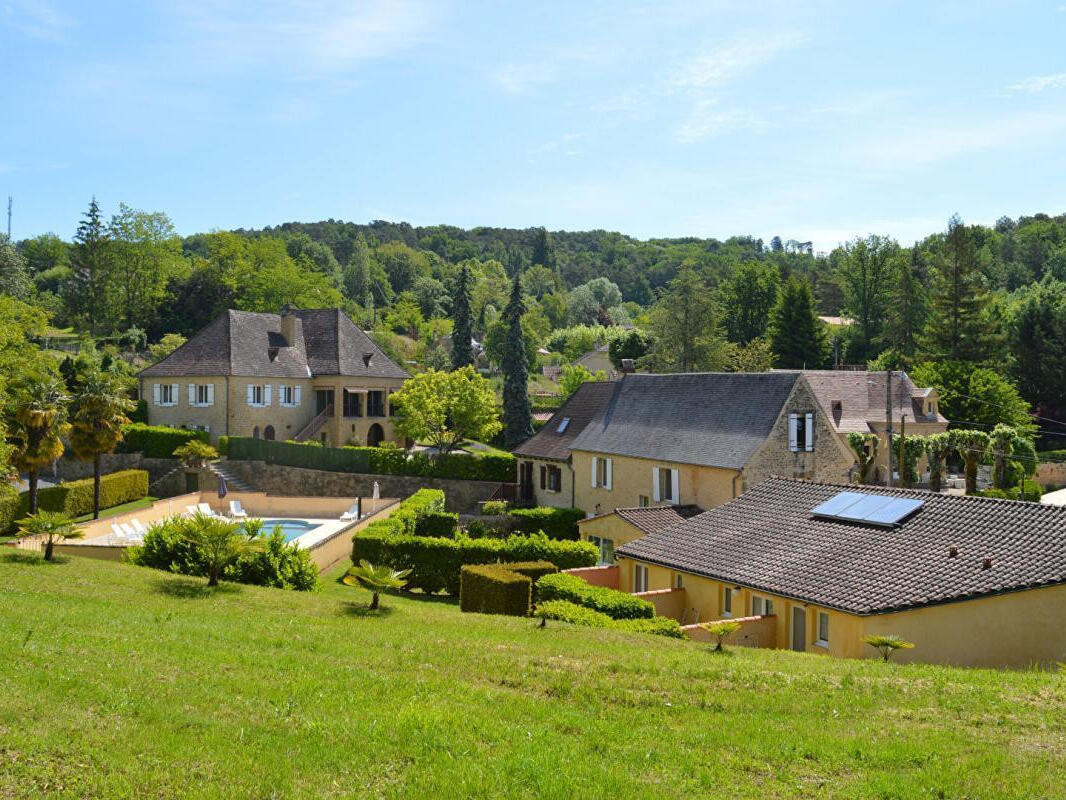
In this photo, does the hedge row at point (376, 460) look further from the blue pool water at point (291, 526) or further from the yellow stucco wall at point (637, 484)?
the yellow stucco wall at point (637, 484)

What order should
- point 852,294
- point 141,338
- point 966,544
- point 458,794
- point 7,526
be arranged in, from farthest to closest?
point 852,294 < point 141,338 < point 7,526 < point 966,544 < point 458,794

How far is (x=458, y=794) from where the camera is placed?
8773 mm

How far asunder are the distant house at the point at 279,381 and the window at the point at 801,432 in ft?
101

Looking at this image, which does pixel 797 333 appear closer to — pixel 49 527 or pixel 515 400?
pixel 515 400

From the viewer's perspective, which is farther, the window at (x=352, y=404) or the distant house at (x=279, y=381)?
the window at (x=352, y=404)

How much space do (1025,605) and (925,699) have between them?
283 inches

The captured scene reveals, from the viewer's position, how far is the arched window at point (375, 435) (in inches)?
2338

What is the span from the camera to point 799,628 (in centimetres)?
1984

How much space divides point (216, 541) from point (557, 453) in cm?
2552

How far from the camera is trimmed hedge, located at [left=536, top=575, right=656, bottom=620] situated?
67.5ft

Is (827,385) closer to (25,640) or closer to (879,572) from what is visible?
(879,572)

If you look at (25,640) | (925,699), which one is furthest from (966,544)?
(25,640)

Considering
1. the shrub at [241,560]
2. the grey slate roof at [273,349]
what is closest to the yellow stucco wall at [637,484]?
the shrub at [241,560]

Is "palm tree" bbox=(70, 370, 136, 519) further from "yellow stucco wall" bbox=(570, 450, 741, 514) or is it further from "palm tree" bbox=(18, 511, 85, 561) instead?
"yellow stucco wall" bbox=(570, 450, 741, 514)
